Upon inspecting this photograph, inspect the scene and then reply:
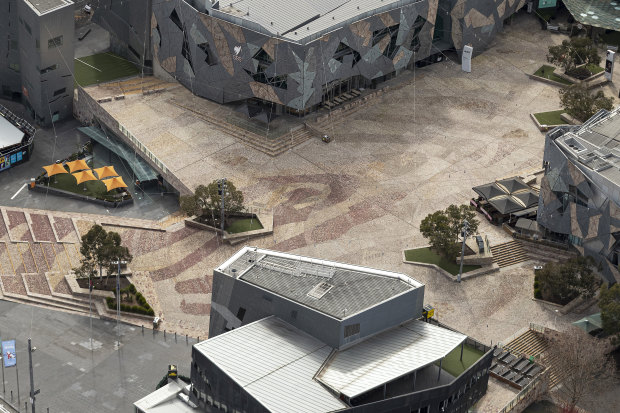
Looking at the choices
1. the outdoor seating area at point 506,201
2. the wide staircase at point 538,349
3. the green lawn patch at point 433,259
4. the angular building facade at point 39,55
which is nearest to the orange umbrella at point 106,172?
the angular building facade at point 39,55

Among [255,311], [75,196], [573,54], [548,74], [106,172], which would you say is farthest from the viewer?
[548,74]

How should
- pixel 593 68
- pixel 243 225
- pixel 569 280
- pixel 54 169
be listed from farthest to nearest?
pixel 593 68 < pixel 54 169 < pixel 243 225 < pixel 569 280

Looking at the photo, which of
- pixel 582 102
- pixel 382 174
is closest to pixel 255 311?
pixel 382 174

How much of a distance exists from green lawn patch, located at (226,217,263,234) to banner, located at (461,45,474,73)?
152 feet

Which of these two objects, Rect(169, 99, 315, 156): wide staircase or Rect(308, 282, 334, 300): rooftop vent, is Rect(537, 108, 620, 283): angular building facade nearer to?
Rect(169, 99, 315, 156): wide staircase

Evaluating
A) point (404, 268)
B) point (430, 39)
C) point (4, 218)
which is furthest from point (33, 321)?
point (430, 39)

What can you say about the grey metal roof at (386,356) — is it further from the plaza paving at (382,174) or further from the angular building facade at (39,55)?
the angular building facade at (39,55)

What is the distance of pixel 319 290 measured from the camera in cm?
10712

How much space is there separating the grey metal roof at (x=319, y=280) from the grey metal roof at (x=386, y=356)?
324 cm

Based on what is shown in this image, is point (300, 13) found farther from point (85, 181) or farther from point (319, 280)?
point (319, 280)

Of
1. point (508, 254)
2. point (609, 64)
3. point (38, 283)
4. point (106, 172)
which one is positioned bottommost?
point (38, 283)

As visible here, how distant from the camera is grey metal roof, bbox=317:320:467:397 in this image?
99312 millimetres

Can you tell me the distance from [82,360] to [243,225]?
86.2 feet

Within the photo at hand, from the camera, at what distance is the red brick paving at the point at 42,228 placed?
133 m
